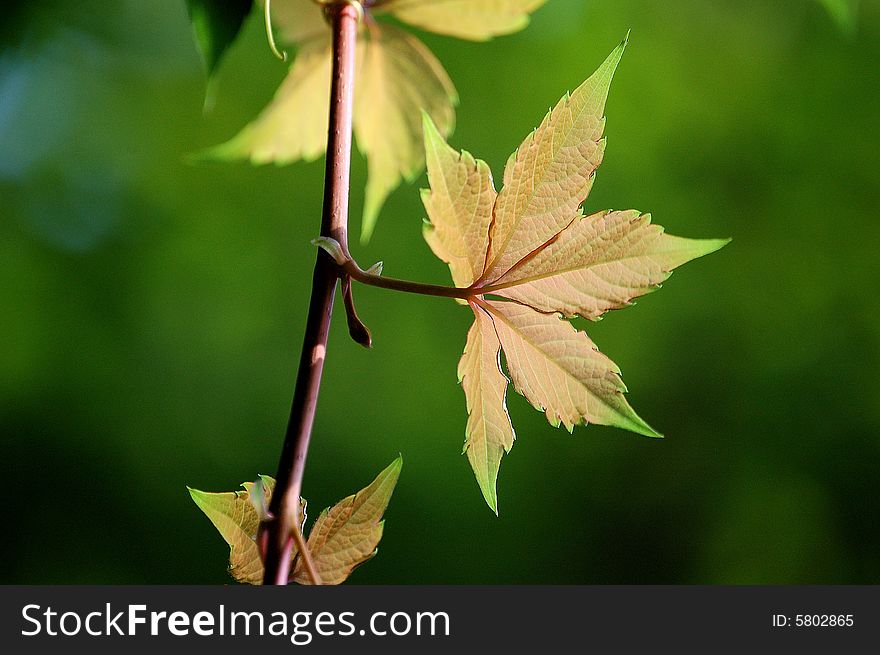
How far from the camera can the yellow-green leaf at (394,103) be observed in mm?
326

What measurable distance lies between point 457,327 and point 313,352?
7.61ft

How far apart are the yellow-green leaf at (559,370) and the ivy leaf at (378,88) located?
0.47 feet

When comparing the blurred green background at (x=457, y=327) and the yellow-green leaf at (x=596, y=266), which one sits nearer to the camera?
the yellow-green leaf at (x=596, y=266)

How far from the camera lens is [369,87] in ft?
1.12

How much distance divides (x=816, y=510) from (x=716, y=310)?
0.87 meters

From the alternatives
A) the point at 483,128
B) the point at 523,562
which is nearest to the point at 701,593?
the point at 483,128

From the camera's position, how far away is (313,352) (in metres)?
0.16

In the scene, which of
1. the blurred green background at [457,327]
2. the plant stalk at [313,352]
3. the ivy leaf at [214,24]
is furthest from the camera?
the blurred green background at [457,327]

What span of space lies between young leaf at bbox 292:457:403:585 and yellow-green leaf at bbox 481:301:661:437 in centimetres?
4

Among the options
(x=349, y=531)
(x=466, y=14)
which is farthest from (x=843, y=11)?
(x=349, y=531)

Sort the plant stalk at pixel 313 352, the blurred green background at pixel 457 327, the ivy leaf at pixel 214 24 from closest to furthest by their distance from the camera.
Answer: the plant stalk at pixel 313 352 < the ivy leaf at pixel 214 24 < the blurred green background at pixel 457 327

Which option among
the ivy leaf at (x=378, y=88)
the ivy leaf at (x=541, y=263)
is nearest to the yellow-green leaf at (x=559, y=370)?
the ivy leaf at (x=541, y=263)

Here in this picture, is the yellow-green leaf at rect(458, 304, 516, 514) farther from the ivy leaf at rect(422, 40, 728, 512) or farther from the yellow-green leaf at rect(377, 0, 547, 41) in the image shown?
the yellow-green leaf at rect(377, 0, 547, 41)

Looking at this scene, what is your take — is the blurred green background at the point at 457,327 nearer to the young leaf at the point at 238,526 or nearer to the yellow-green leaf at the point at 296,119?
the yellow-green leaf at the point at 296,119
